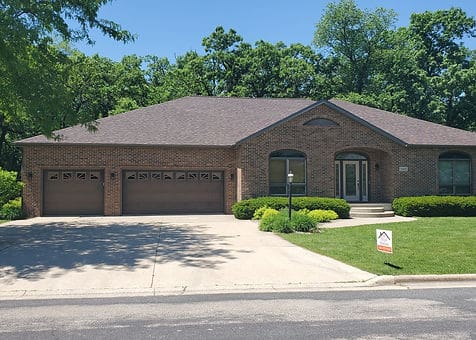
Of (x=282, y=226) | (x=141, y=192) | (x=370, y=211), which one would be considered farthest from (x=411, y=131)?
(x=141, y=192)

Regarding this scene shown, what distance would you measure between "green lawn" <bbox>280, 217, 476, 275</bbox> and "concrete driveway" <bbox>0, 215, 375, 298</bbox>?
0.64m

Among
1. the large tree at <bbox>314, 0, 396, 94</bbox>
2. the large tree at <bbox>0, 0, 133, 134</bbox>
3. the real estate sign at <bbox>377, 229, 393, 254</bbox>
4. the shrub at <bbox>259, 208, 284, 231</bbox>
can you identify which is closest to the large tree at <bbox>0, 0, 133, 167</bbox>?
the large tree at <bbox>0, 0, 133, 134</bbox>

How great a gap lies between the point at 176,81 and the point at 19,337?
3927 cm

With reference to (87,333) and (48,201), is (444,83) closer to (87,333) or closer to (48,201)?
(48,201)

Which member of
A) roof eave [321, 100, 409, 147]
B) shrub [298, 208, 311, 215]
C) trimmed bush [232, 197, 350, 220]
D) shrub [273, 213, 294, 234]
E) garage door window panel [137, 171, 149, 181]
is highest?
roof eave [321, 100, 409, 147]

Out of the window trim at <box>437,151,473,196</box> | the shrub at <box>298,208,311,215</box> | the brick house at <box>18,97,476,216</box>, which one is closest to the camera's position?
the shrub at <box>298,208,311,215</box>

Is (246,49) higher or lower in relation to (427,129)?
higher

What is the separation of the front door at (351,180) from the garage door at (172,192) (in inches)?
268

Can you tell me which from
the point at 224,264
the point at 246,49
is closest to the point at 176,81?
the point at 246,49

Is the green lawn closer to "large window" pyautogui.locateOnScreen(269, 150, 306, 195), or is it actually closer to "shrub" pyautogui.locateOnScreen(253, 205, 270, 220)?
"shrub" pyautogui.locateOnScreen(253, 205, 270, 220)

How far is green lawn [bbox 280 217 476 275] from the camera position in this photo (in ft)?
32.0

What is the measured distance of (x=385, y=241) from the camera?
9992 millimetres

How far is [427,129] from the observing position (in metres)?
26.3

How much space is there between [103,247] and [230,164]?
11912 millimetres
